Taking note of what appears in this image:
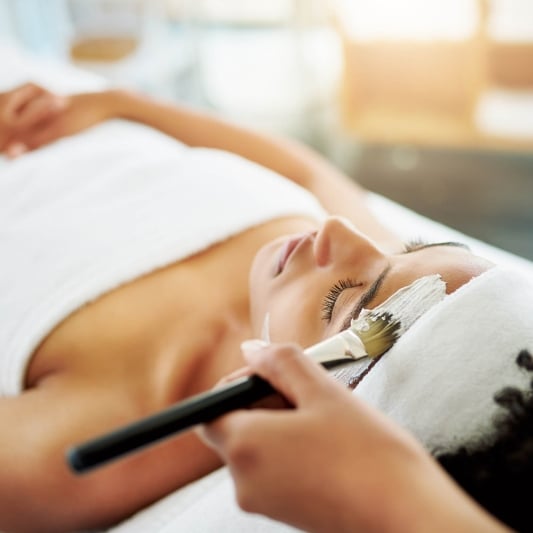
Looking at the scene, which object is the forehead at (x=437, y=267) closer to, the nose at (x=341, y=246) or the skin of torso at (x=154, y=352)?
the nose at (x=341, y=246)

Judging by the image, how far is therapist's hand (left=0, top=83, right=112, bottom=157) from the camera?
1.20 metres

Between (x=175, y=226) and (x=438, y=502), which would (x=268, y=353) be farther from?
(x=175, y=226)

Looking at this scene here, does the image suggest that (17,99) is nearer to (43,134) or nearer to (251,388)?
(43,134)

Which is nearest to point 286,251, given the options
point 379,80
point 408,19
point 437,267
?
point 437,267

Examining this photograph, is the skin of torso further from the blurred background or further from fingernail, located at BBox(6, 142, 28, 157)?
the blurred background

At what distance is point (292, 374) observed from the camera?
0.43m

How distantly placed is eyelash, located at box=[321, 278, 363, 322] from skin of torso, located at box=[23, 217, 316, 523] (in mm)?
183

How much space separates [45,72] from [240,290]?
0.89 metres

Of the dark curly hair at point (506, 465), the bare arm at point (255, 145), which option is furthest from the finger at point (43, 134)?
the dark curly hair at point (506, 465)

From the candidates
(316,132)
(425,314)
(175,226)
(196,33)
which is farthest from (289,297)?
(196,33)

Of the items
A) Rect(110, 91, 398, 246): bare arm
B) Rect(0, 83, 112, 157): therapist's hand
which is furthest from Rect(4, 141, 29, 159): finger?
Rect(110, 91, 398, 246): bare arm

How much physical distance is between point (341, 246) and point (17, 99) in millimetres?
774

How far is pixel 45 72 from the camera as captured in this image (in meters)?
1.53

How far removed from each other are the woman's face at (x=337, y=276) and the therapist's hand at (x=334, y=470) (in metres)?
0.22
